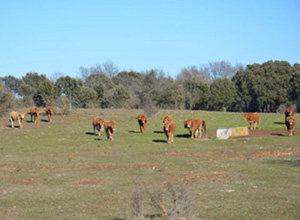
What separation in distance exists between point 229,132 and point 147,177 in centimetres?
1619

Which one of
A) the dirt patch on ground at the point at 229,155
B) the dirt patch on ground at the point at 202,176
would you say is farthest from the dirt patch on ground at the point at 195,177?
the dirt patch on ground at the point at 229,155

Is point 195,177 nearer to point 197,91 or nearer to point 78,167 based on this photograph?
point 78,167

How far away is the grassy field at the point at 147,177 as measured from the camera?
11133 mm

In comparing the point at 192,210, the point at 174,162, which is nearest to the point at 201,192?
the point at 192,210

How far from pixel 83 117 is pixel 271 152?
2880 centimetres

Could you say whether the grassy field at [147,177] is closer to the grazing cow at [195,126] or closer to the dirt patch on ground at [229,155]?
the dirt patch on ground at [229,155]

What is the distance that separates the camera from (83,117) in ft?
163

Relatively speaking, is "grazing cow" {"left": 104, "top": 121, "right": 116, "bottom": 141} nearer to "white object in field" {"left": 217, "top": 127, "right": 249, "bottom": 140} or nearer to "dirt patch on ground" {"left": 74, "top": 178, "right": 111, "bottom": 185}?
"white object in field" {"left": 217, "top": 127, "right": 249, "bottom": 140}

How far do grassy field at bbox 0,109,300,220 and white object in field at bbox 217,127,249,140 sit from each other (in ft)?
4.50

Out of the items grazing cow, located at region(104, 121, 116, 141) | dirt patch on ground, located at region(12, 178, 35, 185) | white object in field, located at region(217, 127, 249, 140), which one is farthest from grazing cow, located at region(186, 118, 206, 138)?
dirt patch on ground, located at region(12, 178, 35, 185)

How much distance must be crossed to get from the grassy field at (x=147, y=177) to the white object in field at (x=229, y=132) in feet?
4.50

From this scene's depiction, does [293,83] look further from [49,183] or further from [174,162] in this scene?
[49,183]

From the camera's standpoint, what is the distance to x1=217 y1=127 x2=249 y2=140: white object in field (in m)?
31.4

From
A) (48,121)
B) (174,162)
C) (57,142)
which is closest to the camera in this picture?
(174,162)
